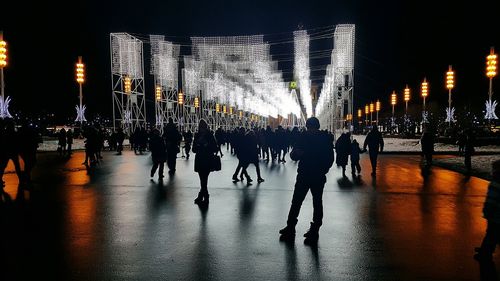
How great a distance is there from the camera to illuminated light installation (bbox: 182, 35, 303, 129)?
3322 cm

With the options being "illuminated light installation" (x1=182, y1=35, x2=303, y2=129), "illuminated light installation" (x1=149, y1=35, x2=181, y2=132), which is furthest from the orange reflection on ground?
"illuminated light installation" (x1=149, y1=35, x2=181, y2=132)

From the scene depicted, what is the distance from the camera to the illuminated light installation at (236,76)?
1308 inches

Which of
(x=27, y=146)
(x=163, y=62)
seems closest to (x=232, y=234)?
(x=27, y=146)

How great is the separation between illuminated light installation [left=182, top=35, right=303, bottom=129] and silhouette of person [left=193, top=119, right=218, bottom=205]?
2240cm

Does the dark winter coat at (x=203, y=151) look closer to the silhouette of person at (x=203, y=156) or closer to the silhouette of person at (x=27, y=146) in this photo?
the silhouette of person at (x=203, y=156)

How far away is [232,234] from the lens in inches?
249

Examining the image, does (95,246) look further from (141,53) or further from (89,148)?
(141,53)

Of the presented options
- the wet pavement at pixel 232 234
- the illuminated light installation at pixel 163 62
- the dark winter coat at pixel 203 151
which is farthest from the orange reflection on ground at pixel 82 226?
the illuminated light installation at pixel 163 62

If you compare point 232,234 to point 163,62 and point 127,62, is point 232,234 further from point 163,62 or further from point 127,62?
point 163,62

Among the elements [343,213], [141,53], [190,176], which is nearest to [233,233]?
[343,213]

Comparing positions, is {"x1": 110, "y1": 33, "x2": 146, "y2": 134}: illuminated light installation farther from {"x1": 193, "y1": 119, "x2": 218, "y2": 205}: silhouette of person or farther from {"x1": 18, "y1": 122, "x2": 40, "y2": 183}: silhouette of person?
{"x1": 193, "y1": 119, "x2": 218, "y2": 205}: silhouette of person

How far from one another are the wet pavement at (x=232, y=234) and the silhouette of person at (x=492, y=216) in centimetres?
19

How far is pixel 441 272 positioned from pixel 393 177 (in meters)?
9.28

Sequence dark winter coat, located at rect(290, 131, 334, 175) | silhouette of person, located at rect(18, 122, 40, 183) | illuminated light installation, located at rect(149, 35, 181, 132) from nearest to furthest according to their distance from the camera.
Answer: dark winter coat, located at rect(290, 131, 334, 175) < silhouette of person, located at rect(18, 122, 40, 183) < illuminated light installation, located at rect(149, 35, 181, 132)
